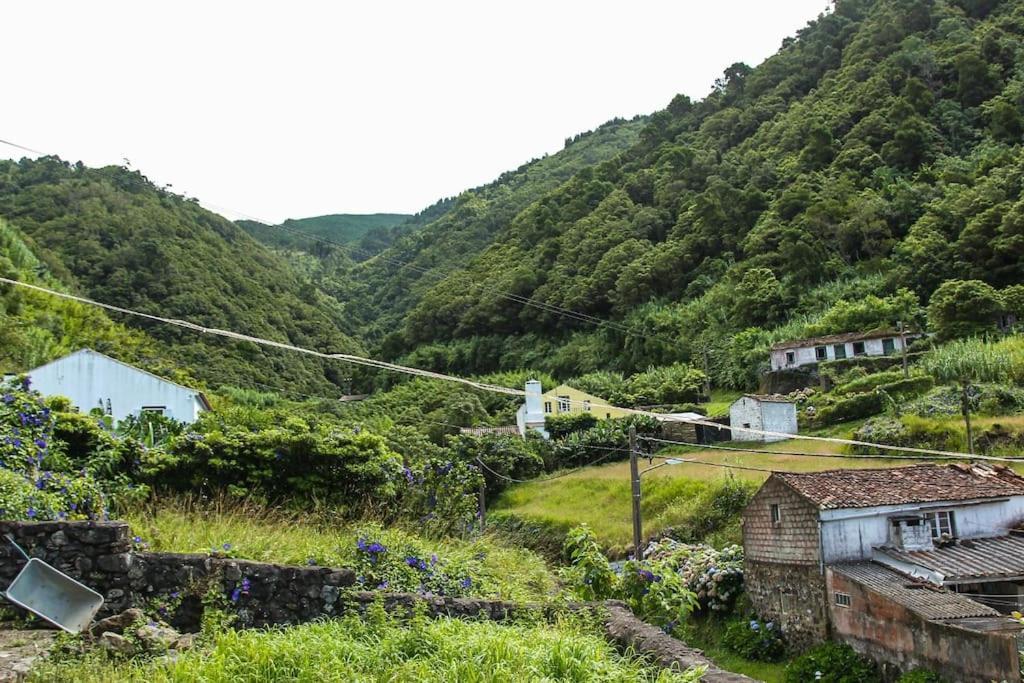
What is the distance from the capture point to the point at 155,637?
18.7 ft

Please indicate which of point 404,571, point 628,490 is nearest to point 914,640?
point 404,571

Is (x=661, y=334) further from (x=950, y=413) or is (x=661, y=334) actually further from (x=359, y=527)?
(x=359, y=527)

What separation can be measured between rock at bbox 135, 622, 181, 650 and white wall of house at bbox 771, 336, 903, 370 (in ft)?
136

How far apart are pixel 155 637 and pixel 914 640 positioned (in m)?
13.8

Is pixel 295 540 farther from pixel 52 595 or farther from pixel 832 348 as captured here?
pixel 832 348

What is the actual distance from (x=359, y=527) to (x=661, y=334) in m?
53.6

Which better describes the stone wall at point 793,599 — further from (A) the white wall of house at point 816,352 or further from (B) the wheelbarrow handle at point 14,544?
(A) the white wall of house at point 816,352

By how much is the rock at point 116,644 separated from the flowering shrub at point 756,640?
56.1ft

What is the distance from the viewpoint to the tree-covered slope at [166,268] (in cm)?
4588

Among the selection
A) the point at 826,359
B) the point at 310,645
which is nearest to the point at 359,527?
the point at 310,645

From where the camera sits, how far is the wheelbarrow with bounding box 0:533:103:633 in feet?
20.8

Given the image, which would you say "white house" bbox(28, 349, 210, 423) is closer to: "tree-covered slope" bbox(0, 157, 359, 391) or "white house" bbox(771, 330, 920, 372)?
"tree-covered slope" bbox(0, 157, 359, 391)

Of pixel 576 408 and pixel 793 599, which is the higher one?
pixel 576 408

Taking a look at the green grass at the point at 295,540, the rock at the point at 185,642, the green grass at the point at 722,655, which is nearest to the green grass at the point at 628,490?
the green grass at the point at 722,655
